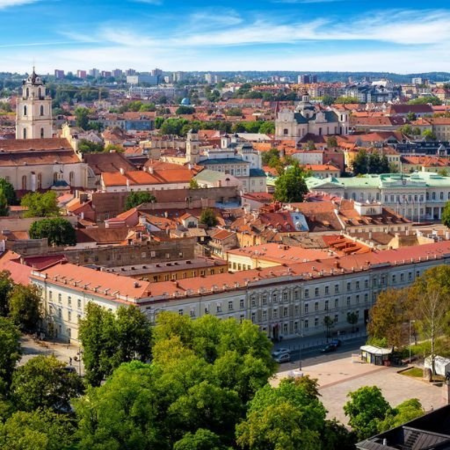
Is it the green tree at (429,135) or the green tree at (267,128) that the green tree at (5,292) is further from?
the green tree at (267,128)

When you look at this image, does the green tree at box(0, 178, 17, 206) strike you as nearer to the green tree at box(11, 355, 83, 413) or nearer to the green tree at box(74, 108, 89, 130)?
the green tree at box(11, 355, 83, 413)

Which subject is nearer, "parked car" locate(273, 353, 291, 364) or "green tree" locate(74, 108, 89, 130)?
"parked car" locate(273, 353, 291, 364)

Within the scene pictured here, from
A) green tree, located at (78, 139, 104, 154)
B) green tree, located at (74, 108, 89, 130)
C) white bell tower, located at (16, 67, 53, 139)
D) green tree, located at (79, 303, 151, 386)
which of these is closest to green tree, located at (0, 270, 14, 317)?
green tree, located at (79, 303, 151, 386)

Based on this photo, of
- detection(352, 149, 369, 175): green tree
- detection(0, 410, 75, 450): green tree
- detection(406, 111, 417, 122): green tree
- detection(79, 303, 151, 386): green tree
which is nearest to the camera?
detection(0, 410, 75, 450): green tree

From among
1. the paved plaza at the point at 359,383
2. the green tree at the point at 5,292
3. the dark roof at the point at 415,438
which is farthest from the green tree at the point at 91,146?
the dark roof at the point at 415,438

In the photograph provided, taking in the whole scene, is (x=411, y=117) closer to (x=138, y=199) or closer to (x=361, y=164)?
(x=361, y=164)

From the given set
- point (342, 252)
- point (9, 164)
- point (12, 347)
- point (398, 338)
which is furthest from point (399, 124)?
point (12, 347)

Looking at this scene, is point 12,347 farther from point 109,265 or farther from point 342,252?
point 342,252

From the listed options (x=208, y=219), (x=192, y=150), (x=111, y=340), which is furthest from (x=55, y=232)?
A: (x=192, y=150)
